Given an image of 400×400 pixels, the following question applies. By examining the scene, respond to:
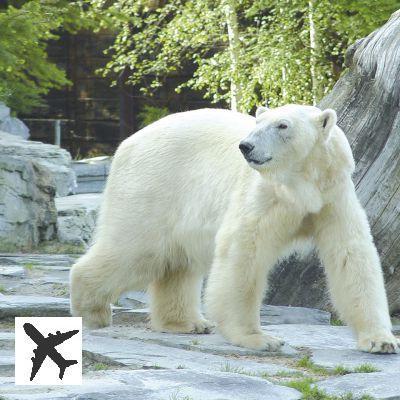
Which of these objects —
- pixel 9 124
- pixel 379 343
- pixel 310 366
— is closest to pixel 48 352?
pixel 310 366

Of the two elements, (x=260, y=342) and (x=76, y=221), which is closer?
(x=260, y=342)

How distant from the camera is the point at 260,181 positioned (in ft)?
15.3

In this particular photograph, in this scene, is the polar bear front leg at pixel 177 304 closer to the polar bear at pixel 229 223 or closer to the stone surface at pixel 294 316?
the polar bear at pixel 229 223

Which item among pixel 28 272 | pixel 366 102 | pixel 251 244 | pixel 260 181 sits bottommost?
pixel 28 272

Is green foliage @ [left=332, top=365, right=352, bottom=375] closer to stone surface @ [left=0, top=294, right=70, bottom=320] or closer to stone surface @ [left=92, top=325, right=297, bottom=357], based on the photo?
stone surface @ [left=92, top=325, right=297, bottom=357]

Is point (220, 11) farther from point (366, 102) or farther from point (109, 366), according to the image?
point (109, 366)

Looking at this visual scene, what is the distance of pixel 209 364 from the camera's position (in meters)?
4.27

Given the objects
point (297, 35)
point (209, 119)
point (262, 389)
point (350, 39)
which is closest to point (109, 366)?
point (262, 389)

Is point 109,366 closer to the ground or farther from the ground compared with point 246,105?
closer to the ground

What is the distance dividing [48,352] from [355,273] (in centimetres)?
142

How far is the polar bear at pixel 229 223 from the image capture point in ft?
14.9

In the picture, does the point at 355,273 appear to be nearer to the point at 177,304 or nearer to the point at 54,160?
→ the point at 177,304

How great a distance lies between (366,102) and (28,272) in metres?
2.68

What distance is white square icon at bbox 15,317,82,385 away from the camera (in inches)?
151
